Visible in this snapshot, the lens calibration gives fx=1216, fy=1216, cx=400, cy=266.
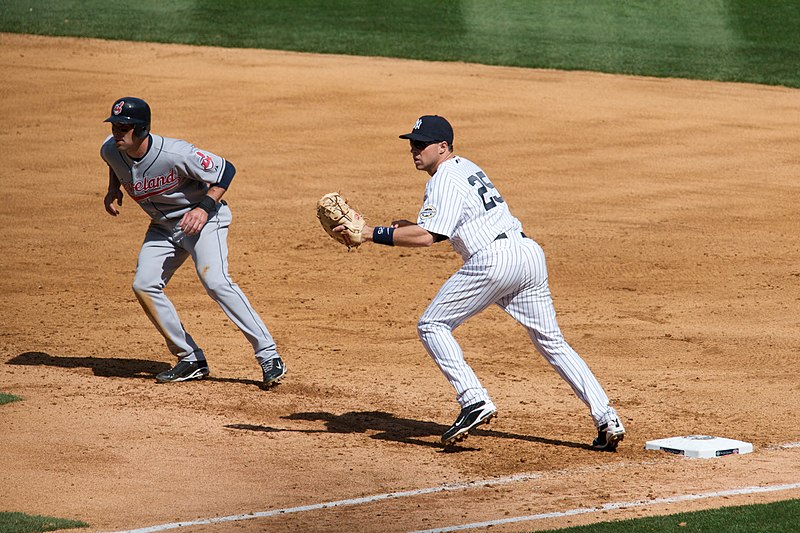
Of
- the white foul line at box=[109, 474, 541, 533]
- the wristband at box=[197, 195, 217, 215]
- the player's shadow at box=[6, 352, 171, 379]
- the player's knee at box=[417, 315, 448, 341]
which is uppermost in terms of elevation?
the wristband at box=[197, 195, 217, 215]

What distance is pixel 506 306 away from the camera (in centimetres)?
712

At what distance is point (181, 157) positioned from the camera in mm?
8164

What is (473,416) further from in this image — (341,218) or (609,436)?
(341,218)

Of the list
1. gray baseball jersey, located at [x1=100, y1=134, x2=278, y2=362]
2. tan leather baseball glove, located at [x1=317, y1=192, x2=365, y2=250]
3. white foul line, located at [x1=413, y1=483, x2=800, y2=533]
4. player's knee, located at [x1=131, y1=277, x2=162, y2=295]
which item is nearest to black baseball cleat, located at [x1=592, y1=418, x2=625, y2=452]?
white foul line, located at [x1=413, y1=483, x2=800, y2=533]

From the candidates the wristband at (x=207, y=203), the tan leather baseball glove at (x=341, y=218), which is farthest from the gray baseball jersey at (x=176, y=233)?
the tan leather baseball glove at (x=341, y=218)

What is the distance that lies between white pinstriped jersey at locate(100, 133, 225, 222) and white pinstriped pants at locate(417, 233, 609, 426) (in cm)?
212

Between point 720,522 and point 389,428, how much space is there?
8.52ft

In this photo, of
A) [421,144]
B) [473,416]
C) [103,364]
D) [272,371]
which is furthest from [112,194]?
[473,416]

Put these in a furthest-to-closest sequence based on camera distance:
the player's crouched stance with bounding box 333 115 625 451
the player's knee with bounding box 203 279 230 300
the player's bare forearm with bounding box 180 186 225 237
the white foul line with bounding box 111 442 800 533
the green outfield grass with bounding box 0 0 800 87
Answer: the green outfield grass with bounding box 0 0 800 87, the player's knee with bounding box 203 279 230 300, the player's bare forearm with bounding box 180 186 225 237, the player's crouched stance with bounding box 333 115 625 451, the white foul line with bounding box 111 442 800 533

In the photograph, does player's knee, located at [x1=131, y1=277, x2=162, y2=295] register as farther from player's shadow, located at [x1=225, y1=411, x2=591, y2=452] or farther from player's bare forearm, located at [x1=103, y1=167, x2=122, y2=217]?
player's shadow, located at [x1=225, y1=411, x2=591, y2=452]

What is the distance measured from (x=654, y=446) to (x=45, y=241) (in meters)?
7.68

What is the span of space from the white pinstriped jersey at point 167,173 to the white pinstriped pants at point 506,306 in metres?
2.12

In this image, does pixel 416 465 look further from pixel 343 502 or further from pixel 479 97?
pixel 479 97

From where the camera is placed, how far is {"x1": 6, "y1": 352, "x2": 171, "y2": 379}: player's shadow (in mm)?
8875
